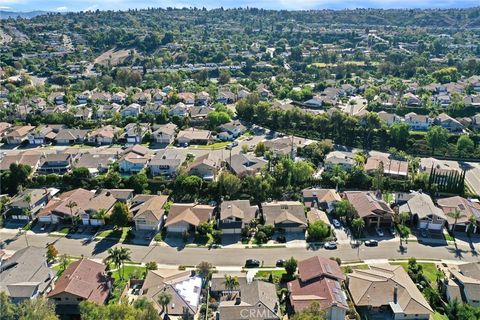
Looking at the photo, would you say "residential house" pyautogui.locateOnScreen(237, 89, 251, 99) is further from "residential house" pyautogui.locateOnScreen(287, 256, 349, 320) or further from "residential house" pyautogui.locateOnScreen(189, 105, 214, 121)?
"residential house" pyautogui.locateOnScreen(287, 256, 349, 320)

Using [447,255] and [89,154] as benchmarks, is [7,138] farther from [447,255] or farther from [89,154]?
[447,255]

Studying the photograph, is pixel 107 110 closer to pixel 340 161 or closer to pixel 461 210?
pixel 340 161

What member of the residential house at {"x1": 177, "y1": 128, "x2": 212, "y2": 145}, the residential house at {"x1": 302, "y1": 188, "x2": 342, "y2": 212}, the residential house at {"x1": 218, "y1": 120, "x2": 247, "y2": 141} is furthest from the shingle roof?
the residential house at {"x1": 218, "y1": 120, "x2": 247, "y2": 141}

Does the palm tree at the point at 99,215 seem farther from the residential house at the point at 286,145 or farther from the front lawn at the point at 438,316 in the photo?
the front lawn at the point at 438,316

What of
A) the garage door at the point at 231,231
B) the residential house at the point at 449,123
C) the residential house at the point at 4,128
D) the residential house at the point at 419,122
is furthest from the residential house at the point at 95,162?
the residential house at the point at 449,123

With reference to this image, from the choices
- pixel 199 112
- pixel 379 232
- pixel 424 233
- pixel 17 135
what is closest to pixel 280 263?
pixel 379 232
